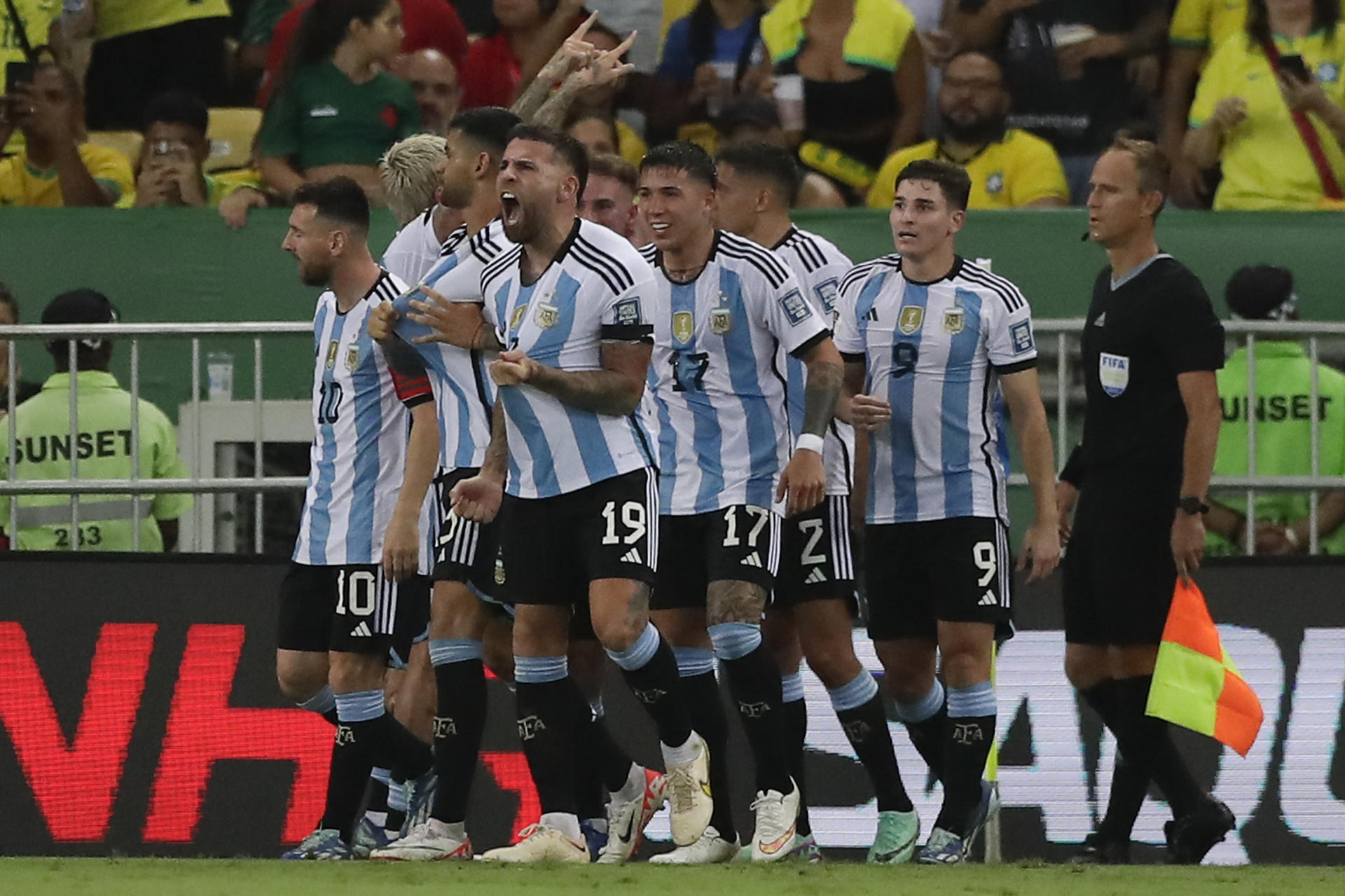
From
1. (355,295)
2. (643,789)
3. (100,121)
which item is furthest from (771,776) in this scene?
(100,121)

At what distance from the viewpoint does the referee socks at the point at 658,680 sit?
721cm

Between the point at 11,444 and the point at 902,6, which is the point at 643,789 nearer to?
the point at 11,444

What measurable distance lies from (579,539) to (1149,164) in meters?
2.50

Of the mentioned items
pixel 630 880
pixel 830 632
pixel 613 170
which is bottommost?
pixel 630 880

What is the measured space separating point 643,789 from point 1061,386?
97.2 inches

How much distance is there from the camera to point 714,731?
25.1ft

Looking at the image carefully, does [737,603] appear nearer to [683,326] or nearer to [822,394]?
[822,394]

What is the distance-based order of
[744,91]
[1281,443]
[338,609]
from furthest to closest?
[744,91], [1281,443], [338,609]

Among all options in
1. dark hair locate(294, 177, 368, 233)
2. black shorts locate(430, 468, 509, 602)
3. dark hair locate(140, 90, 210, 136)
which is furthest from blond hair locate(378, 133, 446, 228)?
dark hair locate(140, 90, 210, 136)

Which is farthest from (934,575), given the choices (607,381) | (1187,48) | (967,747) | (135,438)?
(1187,48)

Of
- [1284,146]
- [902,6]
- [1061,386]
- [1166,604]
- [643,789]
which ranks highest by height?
[902,6]

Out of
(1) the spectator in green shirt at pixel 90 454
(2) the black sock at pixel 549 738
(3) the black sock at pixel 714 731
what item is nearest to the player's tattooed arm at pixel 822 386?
(3) the black sock at pixel 714 731

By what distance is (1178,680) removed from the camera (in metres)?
7.73

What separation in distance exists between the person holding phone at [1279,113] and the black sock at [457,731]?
506cm
